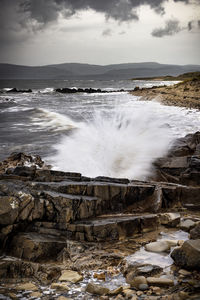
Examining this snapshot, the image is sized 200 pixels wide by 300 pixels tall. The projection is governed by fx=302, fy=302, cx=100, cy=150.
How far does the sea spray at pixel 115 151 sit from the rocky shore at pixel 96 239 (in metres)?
2.74

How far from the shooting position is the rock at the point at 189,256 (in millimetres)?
3857

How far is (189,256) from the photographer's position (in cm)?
394

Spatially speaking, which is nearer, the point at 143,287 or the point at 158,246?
the point at 143,287

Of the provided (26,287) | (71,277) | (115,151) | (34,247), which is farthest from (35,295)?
(115,151)

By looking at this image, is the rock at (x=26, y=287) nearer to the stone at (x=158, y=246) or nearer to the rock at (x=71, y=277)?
the rock at (x=71, y=277)

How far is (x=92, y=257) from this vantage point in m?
4.54

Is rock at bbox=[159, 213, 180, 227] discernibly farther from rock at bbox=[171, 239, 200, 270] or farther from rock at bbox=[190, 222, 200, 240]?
rock at bbox=[171, 239, 200, 270]

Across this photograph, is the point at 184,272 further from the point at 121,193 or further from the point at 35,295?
the point at 121,193

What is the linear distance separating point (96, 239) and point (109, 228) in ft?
0.94

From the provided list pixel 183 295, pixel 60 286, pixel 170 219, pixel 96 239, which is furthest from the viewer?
pixel 170 219

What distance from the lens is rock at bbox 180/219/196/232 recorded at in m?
5.30

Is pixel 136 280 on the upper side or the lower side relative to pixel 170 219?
lower

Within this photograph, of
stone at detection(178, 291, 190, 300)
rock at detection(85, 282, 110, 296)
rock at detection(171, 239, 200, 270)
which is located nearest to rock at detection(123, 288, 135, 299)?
rock at detection(85, 282, 110, 296)

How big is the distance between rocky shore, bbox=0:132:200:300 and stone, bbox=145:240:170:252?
0.02 meters
